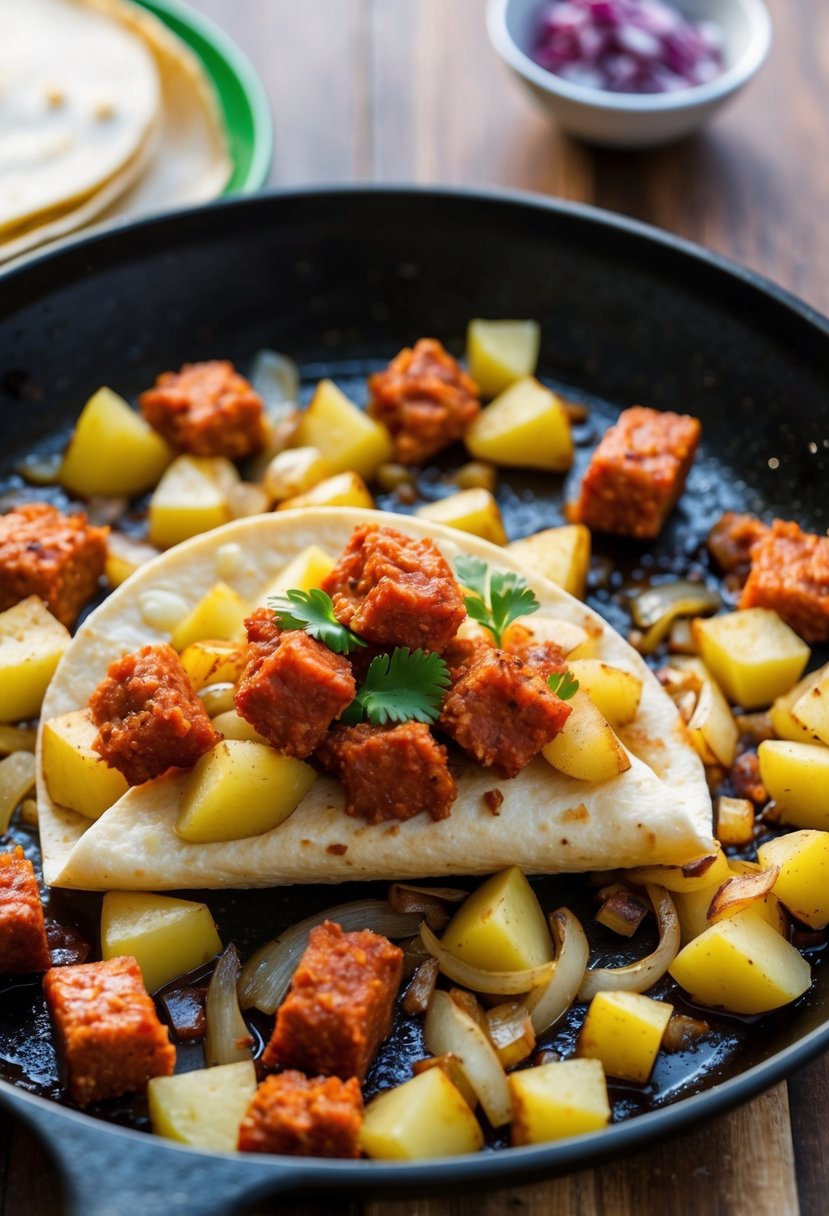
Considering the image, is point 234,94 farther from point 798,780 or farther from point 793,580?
point 798,780

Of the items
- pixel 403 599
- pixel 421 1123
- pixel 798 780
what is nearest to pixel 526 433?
pixel 403 599

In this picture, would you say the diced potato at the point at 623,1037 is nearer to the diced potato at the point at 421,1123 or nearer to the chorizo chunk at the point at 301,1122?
the diced potato at the point at 421,1123

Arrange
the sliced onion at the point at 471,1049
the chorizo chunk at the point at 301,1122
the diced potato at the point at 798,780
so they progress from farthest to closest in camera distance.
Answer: the diced potato at the point at 798,780 → the sliced onion at the point at 471,1049 → the chorizo chunk at the point at 301,1122

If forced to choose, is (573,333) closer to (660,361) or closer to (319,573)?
(660,361)

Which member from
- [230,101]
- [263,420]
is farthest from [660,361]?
[230,101]

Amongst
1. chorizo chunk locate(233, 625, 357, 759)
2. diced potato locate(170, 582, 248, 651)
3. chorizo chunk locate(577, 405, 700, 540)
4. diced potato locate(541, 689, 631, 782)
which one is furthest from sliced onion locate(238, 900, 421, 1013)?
chorizo chunk locate(577, 405, 700, 540)

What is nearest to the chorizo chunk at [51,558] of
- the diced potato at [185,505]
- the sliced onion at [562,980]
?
the diced potato at [185,505]

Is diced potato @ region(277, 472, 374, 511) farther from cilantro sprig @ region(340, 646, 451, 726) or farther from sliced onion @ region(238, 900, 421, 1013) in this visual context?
sliced onion @ region(238, 900, 421, 1013)

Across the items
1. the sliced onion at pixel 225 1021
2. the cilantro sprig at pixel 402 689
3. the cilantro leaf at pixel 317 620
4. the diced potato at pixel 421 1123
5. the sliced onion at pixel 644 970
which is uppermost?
the cilantro leaf at pixel 317 620
